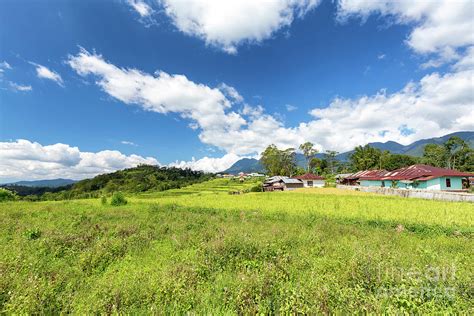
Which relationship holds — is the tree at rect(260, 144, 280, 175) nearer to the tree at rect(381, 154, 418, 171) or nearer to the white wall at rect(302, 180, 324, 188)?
the white wall at rect(302, 180, 324, 188)

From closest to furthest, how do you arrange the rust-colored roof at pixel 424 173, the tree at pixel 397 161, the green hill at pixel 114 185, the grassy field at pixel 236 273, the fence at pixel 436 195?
the grassy field at pixel 236 273
the fence at pixel 436 195
the rust-colored roof at pixel 424 173
the green hill at pixel 114 185
the tree at pixel 397 161

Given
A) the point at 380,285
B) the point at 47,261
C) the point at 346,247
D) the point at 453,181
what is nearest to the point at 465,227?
the point at 346,247

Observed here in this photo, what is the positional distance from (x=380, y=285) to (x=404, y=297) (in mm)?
897

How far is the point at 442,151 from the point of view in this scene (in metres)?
59.6

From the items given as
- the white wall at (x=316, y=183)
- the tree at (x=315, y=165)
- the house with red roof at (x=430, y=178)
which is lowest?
the white wall at (x=316, y=183)

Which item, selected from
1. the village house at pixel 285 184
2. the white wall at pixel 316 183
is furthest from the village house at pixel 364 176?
the village house at pixel 285 184

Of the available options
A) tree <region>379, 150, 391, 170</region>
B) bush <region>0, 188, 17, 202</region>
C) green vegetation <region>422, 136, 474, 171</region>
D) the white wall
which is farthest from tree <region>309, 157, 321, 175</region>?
bush <region>0, 188, 17, 202</region>

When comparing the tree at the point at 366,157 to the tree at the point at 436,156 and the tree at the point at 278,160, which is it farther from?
the tree at the point at 278,160

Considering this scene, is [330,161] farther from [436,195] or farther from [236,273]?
[236,273]

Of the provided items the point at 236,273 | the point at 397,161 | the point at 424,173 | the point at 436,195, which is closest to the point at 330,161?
the point at 397,161

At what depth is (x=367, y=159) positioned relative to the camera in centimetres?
6600

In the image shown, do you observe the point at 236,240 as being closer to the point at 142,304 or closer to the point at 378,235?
the point at 142,304

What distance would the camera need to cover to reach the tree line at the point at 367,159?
57469mm

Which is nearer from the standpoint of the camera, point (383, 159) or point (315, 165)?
point (383, 159)
